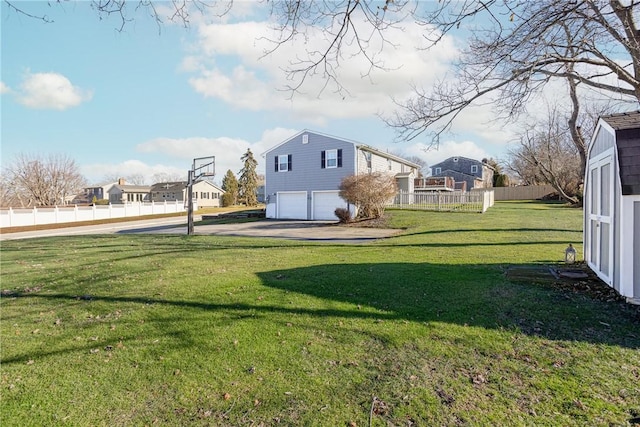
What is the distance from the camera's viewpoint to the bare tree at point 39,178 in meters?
38.8

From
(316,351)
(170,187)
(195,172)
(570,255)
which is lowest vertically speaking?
(316,351)

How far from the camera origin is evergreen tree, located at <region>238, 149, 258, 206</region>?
50.1 meters

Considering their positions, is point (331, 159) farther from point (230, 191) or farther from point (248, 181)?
point (248, 181)

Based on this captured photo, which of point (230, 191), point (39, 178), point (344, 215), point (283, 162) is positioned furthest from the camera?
point (230, 191)

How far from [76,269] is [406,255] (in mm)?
8281

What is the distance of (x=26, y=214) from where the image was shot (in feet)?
90.6

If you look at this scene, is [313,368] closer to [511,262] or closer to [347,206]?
[511,262]

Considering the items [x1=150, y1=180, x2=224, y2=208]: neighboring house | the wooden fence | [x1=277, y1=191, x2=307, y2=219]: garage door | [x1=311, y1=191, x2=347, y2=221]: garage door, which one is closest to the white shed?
[x1=311, y1=191, x2=347, y2=221]: garage door

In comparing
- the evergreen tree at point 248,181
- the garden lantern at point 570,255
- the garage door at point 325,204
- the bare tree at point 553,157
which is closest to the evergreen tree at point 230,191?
the evergreen tree at point 248,181

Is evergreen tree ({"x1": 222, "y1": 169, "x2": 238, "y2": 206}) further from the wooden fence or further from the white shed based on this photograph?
the white shed

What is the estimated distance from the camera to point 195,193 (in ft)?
170

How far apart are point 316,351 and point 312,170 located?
21.3 meters

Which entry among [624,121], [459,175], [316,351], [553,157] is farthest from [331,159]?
[459,175]

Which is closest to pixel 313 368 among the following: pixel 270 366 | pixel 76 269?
pixel 270 366
